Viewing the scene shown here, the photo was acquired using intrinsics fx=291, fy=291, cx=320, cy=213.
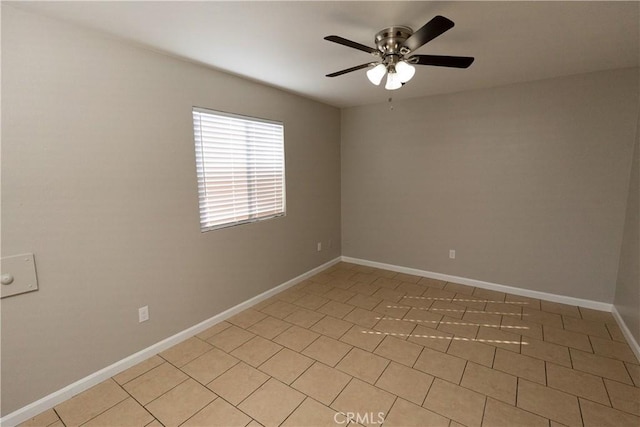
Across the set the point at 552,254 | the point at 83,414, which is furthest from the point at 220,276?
the point at 552,254

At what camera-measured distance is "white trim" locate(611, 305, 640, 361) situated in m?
2.26

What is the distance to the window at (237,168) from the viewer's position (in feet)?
8.61

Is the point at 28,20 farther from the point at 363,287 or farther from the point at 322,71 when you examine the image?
the point at 363,287

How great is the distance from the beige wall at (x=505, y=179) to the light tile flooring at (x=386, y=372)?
0.58 metres

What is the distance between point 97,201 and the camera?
1.96 metres

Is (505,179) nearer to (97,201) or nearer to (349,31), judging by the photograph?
(349,31)

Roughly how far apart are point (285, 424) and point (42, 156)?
212 centimetres

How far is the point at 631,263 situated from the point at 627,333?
60 cm

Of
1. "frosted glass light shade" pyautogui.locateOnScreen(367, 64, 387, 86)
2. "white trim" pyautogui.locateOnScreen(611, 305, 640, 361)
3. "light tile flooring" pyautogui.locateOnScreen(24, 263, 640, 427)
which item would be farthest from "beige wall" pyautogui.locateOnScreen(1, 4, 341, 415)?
"white trim" pyautogui.locateOnScreen(611, 305, 640, 361)

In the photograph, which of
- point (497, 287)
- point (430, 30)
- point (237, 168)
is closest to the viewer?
point (430, 30)

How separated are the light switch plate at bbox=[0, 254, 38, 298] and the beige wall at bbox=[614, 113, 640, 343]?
425 cm

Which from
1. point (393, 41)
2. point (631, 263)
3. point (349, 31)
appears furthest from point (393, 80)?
point (631, 263)

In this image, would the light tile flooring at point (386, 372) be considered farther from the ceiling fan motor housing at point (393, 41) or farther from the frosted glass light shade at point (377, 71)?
the ceiling fan motor housing at point (393, 41)

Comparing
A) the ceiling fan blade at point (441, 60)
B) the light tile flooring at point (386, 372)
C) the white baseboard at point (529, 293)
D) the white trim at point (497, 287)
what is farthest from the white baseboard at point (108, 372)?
the ceiling fan blade at point (441, 60)
